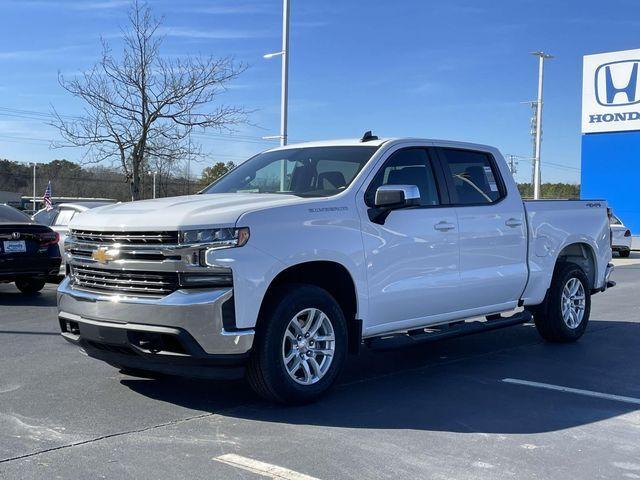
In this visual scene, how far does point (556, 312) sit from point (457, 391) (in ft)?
8.56

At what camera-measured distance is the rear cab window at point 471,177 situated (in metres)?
6.75

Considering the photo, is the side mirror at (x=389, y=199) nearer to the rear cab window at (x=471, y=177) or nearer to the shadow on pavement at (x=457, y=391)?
the rear cab window at (x=471, y=177)

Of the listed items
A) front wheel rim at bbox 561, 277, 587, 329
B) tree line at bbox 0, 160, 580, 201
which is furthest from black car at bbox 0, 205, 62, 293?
tree line at bbox 0, 160, 580, 201

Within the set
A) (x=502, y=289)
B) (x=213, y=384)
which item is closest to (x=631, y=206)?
(x=502, y=289)

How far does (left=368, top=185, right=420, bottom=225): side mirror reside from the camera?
5.65m

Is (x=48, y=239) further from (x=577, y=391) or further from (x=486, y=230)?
(x=577, y=391)

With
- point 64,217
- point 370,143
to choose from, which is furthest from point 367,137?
point 64,217

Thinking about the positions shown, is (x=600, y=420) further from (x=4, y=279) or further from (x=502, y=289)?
(x=4, y=279)

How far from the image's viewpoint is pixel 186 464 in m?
4.11

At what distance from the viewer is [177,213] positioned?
502 cm

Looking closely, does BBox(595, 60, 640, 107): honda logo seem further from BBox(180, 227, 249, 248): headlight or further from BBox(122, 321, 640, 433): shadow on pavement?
BBox(180, 227, 249, 248): headlight

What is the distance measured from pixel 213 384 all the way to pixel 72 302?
1.39 meters

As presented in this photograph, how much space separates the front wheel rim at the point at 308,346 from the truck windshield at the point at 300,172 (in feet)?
3.41

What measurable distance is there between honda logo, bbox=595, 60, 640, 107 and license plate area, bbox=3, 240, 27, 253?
2752cm
